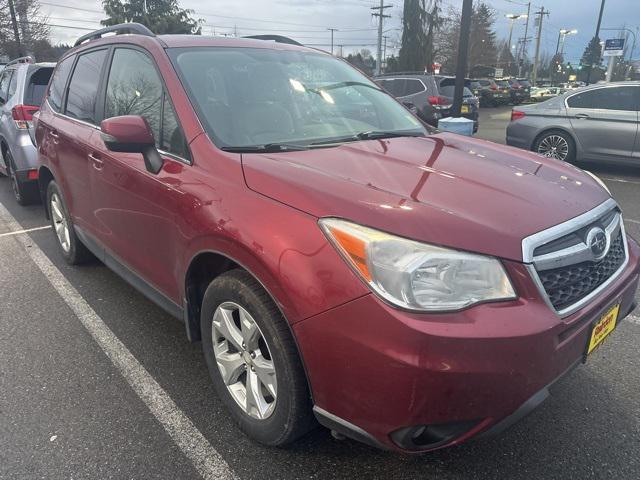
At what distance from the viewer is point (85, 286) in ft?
13.2

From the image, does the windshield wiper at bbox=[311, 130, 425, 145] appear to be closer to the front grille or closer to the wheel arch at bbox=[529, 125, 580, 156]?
the front grille

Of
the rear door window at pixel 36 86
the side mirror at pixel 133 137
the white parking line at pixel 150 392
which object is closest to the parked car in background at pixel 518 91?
the rear door window at pixel 36 86

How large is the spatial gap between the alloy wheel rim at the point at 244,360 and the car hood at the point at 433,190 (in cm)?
58

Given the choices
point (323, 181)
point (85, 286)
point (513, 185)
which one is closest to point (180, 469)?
point (323, 181)

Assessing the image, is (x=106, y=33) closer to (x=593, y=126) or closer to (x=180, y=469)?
(x=180, y=469)

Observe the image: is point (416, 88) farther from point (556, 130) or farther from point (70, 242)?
point (70, 242)

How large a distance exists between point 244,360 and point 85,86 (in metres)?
2.62

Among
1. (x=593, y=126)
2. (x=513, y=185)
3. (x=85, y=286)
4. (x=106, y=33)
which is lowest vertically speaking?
(x=85, y=286)

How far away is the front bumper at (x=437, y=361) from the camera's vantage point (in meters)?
1.57

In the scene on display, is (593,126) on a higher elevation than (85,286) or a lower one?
higher

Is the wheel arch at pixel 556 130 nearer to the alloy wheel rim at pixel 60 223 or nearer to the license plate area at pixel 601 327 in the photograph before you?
the license plate area at pixel 601 327

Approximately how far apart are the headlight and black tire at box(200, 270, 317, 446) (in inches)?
17.4

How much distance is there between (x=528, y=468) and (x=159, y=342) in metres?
2.19

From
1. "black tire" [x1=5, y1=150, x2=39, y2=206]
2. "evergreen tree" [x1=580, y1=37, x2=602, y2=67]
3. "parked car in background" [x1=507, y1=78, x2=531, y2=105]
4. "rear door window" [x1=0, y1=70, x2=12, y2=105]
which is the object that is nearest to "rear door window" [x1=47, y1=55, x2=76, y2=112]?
"black tire" [x1=5, y1=150, x2=39, y2=206]
